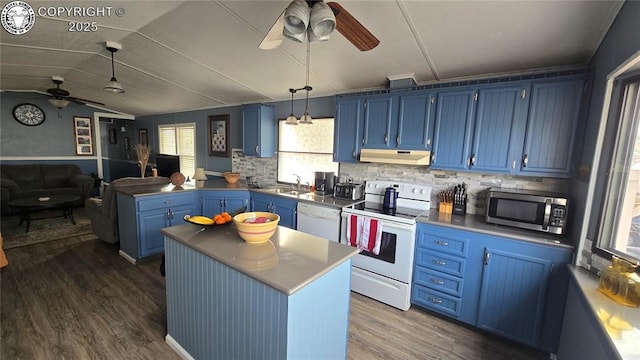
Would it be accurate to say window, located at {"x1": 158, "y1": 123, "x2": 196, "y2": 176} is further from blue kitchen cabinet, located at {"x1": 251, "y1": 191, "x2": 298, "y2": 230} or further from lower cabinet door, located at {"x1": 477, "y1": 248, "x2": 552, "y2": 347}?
lower cabinet door, located at {"x1": 477, "y1": 248, "x2": 552, "y2": 347}

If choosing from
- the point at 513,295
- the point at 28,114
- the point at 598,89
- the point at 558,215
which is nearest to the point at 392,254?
the point at 513,295

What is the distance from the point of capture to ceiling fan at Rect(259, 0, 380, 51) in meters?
1.33

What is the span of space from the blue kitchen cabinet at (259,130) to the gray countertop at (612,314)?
152 inches

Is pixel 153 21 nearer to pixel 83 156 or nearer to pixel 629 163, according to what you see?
pixel 629 163

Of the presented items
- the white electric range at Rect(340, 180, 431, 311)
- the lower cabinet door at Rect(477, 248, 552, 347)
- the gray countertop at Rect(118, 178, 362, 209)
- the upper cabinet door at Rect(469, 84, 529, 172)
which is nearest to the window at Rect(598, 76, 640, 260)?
the lower cabinet door at Rect(477, 248, 552, 347)

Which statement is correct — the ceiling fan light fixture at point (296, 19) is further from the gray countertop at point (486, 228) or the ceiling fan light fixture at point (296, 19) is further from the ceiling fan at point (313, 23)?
Result: the gray countertop at point (486, 228)

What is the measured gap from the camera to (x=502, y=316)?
218 cm

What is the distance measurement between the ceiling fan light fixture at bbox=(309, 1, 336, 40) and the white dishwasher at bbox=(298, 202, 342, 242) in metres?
1.92

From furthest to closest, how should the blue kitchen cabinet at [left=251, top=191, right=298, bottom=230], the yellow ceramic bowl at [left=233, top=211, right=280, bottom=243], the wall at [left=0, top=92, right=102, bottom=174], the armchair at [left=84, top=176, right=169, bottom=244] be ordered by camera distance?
1. the wall at [left=0, top=92, right=102, bottom=174]
2. the armchair at [left=84, top=176, right=169, bottom=244]
3. the blue kitchen cabinet at [left=251, top=191, right=298, bottom=230]
4. the yellow ceramic bowl at [left=233, top=211, right=280, bottom=243]

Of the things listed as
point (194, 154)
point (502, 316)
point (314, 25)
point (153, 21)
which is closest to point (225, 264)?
point (314, 25)

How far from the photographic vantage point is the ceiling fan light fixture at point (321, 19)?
51.9 inches

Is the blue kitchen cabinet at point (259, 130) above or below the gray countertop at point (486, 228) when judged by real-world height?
above

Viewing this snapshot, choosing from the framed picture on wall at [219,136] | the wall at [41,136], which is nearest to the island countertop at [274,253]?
the framed picture on wall at [219,136]

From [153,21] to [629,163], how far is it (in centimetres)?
379
